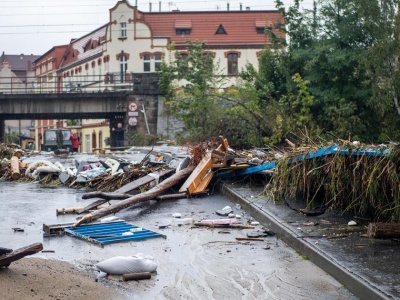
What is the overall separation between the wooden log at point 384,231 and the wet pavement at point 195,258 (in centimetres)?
82

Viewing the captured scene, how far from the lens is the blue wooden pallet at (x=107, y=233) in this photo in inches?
365

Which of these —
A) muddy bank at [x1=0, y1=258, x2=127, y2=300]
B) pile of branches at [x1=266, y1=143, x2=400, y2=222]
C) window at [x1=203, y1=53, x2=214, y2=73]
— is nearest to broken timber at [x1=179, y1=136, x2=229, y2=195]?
pile of branches at [x1=266, y1=143, x2=400, y2=222]

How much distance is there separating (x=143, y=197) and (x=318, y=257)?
230 inches

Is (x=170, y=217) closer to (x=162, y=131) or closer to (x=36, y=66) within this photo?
(x=162, y=131)

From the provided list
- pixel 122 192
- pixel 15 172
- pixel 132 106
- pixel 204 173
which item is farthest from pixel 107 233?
pixel 132 106

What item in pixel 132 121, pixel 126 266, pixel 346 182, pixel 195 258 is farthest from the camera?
pixel 132 121

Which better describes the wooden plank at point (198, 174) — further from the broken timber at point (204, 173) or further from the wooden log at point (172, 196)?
the wooden log at point (172, 196)

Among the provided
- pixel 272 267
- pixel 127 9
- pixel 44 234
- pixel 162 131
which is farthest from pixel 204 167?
pixel 127 9

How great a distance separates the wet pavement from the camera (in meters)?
6.68

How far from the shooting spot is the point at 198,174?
14.7 metres

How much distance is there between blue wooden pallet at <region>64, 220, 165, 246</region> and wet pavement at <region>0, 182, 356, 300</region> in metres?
0.14

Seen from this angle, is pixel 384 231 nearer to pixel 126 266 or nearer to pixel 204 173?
pixel 126 266

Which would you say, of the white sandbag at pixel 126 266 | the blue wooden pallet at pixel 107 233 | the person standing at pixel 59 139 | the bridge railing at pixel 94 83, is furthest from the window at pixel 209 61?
the white sandbag at pixel 126 266

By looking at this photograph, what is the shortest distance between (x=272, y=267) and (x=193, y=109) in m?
30.4
